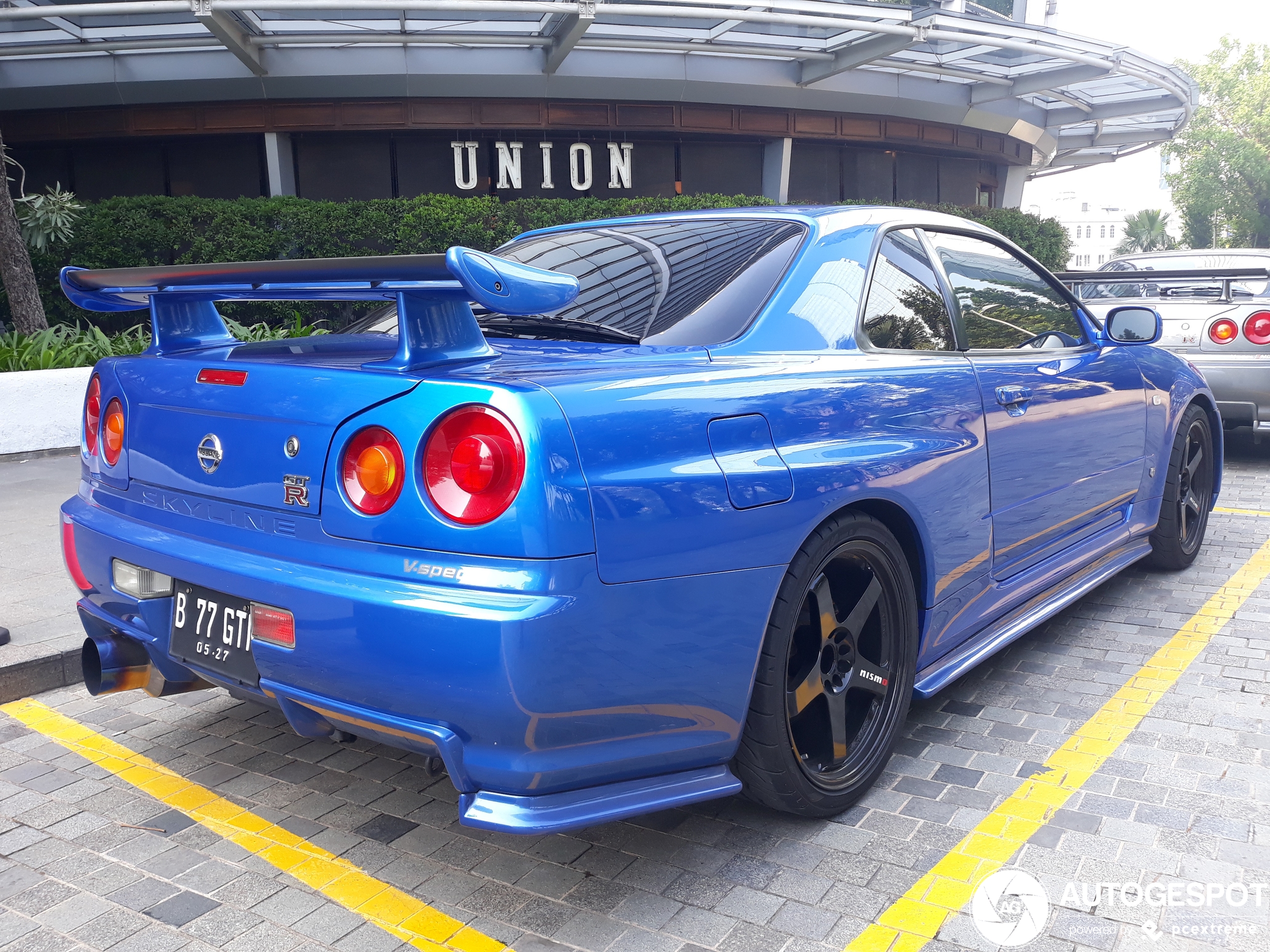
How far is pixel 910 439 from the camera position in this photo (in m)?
2.70

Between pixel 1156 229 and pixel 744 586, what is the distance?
63.9 metres

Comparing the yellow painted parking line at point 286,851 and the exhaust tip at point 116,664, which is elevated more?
the exhaust tip at point 116,664

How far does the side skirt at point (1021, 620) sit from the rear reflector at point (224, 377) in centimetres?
196

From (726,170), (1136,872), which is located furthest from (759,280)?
(726,170)

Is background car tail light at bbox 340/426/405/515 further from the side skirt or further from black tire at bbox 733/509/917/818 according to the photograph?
the side skirt

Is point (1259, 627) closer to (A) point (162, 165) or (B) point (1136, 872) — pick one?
(B) point (1136, 872)

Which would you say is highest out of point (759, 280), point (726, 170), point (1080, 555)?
point (726, 170)

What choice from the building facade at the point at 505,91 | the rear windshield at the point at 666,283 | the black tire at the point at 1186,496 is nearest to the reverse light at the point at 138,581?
the rear windshield at the point at 666,283

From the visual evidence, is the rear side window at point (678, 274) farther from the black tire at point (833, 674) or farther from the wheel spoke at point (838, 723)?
the wheel spoke at point (838, 723)

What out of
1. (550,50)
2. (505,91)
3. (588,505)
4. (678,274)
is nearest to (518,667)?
(588,505)

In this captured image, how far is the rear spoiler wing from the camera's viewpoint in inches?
Result: 77.2

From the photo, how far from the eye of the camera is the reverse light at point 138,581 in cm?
240

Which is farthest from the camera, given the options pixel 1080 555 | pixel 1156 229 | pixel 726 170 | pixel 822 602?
pixel 1156 229

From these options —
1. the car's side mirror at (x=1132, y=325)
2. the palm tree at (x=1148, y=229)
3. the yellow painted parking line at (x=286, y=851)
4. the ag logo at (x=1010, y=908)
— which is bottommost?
the ag logo at (x=1010, y=908)
